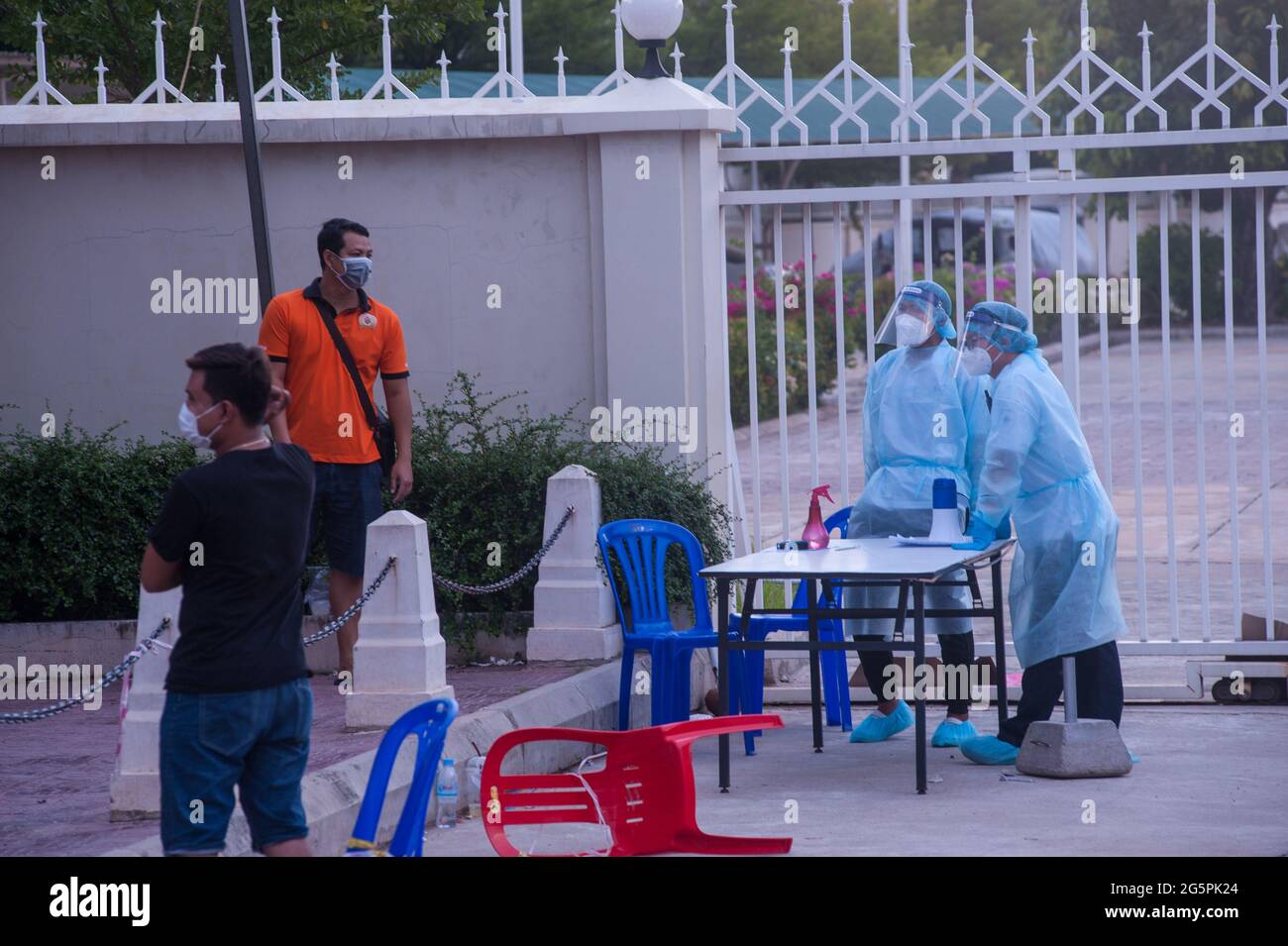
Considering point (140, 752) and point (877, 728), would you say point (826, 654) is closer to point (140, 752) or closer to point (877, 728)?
point (877, 728)

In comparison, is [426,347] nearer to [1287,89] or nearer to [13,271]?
[13,271]

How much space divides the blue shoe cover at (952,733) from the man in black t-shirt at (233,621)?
12.7 feet

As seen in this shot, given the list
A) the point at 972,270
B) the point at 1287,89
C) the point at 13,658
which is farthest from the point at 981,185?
the point at 972,270

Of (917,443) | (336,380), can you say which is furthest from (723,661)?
(336,380)

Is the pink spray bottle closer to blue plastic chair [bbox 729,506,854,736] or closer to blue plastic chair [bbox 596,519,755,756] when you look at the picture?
blue plastic chair [bbox 729,506,854,736]

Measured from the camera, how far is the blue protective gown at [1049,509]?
7.23 metres

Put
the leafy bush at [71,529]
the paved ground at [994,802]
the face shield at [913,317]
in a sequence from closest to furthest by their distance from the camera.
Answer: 1. the paved ground at [994,802]
2. the face shield at [913,317]
3. the leafy bush at [71,529]

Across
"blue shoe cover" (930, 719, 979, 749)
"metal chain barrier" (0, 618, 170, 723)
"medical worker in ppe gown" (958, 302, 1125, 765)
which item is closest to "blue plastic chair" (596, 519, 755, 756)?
"blue shoe cover" (930, 719, 979, 749)

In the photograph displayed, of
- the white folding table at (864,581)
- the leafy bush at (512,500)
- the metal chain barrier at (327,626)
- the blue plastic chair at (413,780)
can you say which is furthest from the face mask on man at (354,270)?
the blue plastic chair at (413,780)

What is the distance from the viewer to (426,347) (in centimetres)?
943

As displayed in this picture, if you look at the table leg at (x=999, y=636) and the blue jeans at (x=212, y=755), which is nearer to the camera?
the blue jeans at (x=212, y=755)

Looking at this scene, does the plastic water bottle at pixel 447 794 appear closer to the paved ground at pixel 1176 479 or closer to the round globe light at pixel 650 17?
the paved ground at pixel 1176 479

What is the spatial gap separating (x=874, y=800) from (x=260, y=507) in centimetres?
329

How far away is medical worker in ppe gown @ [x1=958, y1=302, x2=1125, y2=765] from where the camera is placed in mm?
7242
